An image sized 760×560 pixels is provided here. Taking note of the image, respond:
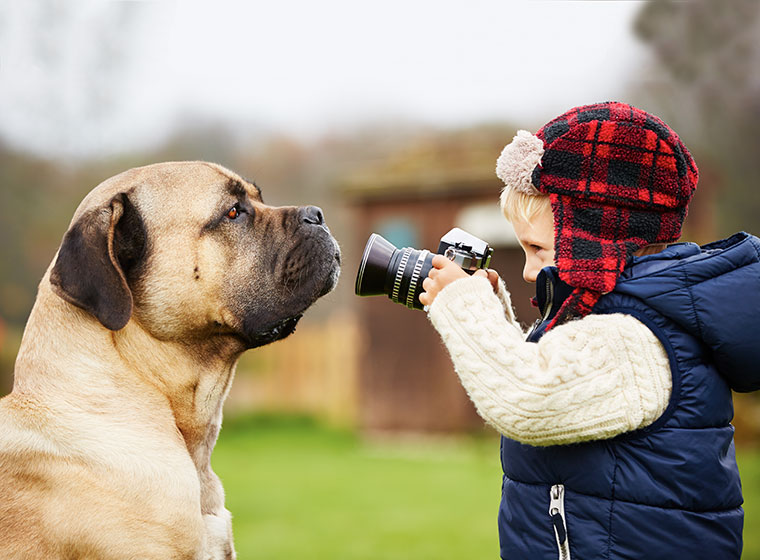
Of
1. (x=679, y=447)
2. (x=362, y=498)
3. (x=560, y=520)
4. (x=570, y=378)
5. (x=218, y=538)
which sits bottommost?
(x=362, y=498)

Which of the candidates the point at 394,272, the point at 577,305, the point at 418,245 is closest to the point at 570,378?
the point at 577,305

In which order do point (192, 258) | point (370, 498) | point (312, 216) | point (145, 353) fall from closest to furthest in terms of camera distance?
point (145, 353), point (192, 258), point (312, 216), point (370, 498)

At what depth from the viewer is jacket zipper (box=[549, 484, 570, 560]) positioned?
2.31 meters

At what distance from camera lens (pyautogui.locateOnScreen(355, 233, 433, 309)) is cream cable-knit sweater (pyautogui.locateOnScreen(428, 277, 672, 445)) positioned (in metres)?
0.42

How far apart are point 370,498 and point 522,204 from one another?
6068 mm

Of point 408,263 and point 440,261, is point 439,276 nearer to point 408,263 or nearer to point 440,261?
point 440,261

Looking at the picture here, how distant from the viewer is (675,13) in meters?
6.84

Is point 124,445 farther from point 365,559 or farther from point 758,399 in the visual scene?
point 758,399

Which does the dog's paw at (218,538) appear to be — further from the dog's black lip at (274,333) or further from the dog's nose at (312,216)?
the dog's nose at (312,216)

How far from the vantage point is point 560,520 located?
2330mm

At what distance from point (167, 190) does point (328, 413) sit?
11489 mm

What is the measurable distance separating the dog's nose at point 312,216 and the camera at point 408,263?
15.3 inches

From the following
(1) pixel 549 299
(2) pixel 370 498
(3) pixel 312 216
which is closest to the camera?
(1) pixel 549 299

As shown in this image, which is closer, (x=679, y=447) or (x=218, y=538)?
(x=679, y=447)
